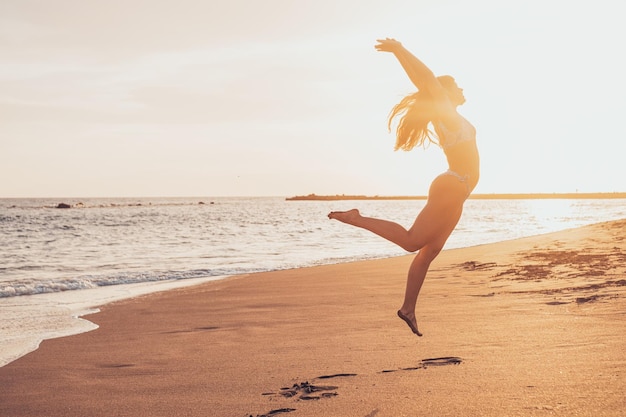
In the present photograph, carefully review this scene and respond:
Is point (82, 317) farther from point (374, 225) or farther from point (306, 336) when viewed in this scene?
point (374, 225)

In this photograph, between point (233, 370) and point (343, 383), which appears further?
point (233, 370)

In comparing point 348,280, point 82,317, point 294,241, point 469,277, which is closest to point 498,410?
point 82,317

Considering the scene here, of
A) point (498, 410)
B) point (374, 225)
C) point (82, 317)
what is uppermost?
point (374, 225)

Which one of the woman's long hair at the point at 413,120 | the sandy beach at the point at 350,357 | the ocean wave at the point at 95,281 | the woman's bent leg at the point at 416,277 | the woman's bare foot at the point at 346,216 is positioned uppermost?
the woman's long hair at the point at 413,120

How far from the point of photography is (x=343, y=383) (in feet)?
18.8

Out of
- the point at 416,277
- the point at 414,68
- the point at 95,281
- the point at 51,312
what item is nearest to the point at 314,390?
the point at 416,277

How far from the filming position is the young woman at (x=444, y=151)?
18.2 feet

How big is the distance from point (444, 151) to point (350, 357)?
2.37 meters

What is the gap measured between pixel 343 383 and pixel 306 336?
2451 mm

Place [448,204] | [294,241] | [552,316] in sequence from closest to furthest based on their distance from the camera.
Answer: [448,204] < [552,316] < [294,241]

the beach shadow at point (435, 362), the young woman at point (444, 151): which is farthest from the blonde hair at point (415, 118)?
the beach shadow at point (435, 362)

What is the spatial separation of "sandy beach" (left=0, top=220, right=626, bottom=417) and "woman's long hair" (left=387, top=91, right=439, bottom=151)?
2055 mm

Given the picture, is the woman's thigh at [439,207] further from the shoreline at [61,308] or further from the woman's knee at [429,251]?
the shoreline at [61,308]

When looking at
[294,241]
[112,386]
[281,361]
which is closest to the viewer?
[112,386]
